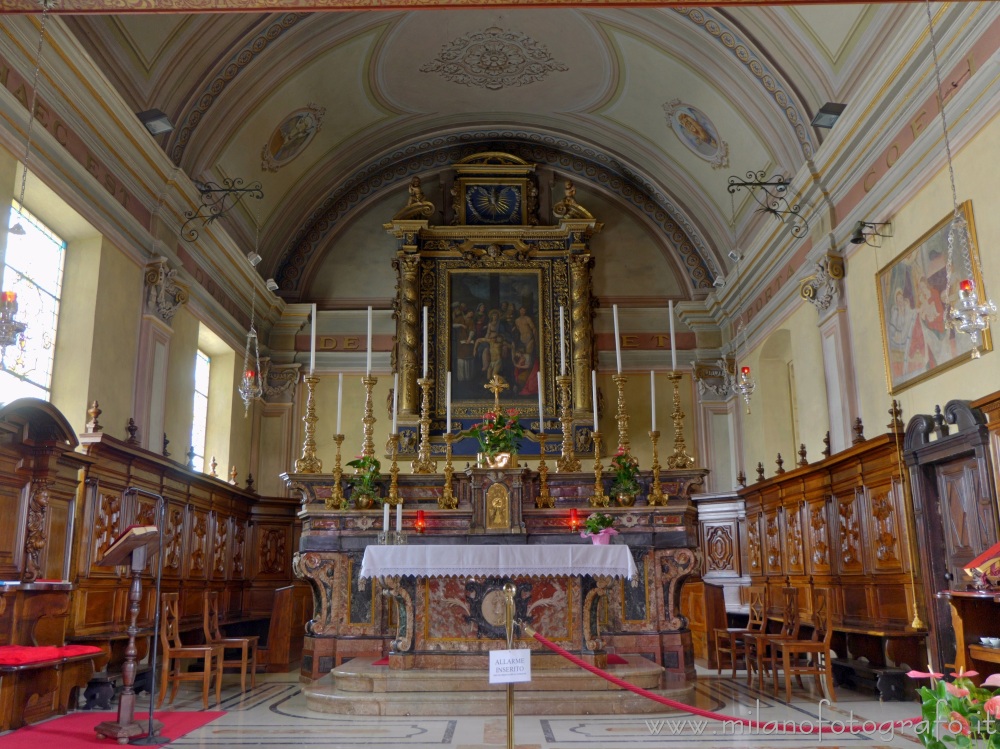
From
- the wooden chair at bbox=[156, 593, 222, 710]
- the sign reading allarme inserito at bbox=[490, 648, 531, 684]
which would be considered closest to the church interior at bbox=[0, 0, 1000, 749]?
the sign reading allarme inserito at bbox=[490, 648, 531, 684]

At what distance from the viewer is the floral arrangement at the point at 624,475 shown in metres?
9.08

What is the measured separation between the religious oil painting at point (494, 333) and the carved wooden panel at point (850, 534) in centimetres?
518

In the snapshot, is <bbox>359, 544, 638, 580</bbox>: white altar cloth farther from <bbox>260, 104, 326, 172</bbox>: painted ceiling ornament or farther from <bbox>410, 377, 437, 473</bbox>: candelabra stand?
<bbox>260, 104, 326, 172</bbox>: painted ceiling ornament

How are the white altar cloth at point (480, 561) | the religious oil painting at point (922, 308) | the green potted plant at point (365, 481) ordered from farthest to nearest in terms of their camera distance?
the green potted plant at point (365, 481)
the religious oil painting at point (922, 308)
the white altar cloth at point (480, 561)

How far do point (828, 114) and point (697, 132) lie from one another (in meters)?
3.21

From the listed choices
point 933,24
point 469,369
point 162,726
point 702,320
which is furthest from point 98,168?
point 702,320

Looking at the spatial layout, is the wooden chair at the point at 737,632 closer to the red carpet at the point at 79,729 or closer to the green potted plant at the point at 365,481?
the green potted plant at the point at 365,481

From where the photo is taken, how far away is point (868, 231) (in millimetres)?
8695

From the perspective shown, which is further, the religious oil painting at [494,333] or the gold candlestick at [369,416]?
the religious oil painting at [494,333]

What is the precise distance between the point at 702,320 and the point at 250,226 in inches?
274

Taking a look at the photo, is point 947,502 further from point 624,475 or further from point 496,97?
point 496,97

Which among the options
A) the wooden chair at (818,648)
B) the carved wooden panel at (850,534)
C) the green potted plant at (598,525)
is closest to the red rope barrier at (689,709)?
the wooden chair at (818,648)

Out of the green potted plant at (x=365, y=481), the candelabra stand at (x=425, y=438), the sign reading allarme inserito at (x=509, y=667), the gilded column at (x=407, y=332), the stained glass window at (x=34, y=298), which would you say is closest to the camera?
the sign reading allarme inserito at (x=509, y=667)

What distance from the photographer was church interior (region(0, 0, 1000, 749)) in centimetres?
662
